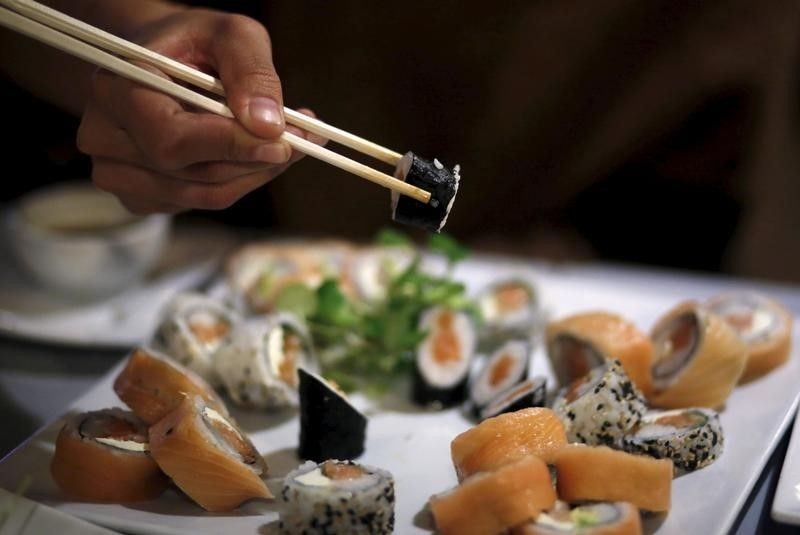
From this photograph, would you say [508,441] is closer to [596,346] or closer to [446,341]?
[596,346]

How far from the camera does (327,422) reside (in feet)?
6.31

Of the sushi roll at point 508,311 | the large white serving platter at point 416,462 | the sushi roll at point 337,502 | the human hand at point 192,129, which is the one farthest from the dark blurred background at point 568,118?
the sushi roll at point 337,502

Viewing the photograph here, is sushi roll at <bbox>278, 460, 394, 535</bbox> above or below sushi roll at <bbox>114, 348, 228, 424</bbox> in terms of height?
below

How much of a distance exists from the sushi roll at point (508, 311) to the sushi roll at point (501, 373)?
0.68 feet

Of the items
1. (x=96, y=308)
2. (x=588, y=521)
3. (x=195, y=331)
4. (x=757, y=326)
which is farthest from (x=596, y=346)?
(x=96, y=308)

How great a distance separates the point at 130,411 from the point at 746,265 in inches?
112

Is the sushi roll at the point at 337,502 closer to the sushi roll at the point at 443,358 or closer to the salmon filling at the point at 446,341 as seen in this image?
the sushi roll at the point at 443,358

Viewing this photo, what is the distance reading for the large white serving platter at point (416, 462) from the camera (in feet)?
5.49

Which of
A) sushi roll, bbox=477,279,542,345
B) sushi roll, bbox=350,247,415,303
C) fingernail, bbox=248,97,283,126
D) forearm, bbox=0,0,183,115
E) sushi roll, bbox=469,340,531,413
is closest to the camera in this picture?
fingernail, bbox=248,97,283,126

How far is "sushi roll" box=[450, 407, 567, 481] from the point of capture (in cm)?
165

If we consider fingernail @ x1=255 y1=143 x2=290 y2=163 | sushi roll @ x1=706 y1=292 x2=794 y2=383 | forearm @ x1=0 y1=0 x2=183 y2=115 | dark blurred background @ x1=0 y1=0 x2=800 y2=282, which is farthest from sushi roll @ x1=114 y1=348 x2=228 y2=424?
dark blurred background @ x1=0 y1=0 x2=800 y2=282

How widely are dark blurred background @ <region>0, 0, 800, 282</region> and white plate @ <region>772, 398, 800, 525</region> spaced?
6.84ft

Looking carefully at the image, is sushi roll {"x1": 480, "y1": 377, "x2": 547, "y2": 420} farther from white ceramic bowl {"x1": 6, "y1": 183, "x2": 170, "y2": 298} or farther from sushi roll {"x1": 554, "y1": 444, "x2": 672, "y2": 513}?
white ceramic bowl {"x1": 6, "y1": 183, "x2": 170, "y2": 298}

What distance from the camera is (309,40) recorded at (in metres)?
3.68
